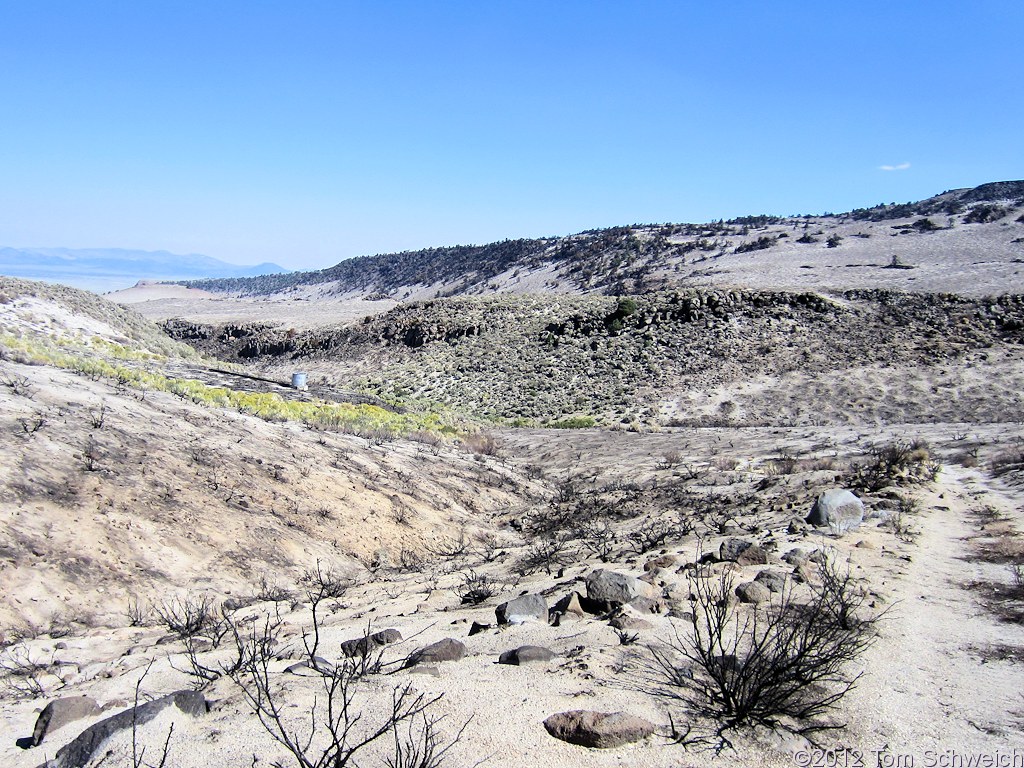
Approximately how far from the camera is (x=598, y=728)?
10.7 ft

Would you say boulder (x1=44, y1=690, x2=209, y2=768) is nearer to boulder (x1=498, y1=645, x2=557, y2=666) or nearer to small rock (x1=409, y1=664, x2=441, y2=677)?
small rock (x1=409, y1=664, x2=441, y2=677)

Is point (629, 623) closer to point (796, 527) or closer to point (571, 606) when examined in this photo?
point (571, 606)

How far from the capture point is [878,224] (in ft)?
202

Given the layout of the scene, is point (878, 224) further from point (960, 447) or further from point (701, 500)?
point (701, 500)

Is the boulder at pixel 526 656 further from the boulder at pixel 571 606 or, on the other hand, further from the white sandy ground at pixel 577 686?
the boulder at pixel 571 606

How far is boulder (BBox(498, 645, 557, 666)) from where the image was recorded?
A: 171 inches

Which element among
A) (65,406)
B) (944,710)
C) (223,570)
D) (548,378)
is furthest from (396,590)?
(548,378)

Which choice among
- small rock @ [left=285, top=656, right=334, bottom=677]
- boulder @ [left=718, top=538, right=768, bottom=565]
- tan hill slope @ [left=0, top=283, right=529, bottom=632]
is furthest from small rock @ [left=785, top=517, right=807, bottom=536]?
small rock @ [left=285, top=656, right=334, bottom=677]

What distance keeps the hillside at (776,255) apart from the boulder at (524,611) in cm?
3841

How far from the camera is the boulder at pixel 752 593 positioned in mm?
5312

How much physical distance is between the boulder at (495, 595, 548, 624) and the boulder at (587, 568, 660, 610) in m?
0.42

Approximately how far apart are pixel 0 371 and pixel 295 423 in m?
5.41

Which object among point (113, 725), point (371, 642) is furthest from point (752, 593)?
point (113, 725)

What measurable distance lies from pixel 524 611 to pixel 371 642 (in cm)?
132
